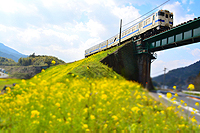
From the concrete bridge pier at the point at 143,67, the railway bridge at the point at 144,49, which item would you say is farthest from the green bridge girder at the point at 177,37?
the concrete bridge pier at the point at 143,67

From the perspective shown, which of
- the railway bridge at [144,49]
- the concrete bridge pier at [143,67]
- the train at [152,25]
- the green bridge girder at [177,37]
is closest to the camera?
the green bridge girder at [177,37]

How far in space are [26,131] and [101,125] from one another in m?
1.74

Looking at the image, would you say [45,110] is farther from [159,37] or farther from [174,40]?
[159,37]

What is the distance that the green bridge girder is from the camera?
570 inches

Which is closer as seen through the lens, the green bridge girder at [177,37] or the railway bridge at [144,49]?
the green bridge girder at [177,37]

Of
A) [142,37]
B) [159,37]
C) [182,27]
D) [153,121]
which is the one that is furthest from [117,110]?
[142,37]

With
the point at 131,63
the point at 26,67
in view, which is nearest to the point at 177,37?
the point at 131,63

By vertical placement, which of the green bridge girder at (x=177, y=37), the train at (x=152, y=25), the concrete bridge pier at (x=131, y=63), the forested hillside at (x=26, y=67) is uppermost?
the train at (x=152, y=25)

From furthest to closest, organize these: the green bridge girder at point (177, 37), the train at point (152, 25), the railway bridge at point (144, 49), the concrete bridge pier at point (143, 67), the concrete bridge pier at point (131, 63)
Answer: the concrete bridge pier at point (143, 67)
the train at point (152, 25)
the concrete bridge pier at point (131, 63)
the railway bridge at point (144, 49)
the green bridge girder at point (177, 37)

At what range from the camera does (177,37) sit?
16.8 metres

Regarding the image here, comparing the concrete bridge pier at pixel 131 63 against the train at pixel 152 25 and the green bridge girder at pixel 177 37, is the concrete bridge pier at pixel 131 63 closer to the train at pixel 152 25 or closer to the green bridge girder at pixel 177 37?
the green bridge girder at pixel 177 37

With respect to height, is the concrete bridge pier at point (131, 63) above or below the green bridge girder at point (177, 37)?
below

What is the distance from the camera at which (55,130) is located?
2.82m

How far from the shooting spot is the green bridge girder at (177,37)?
14.5 meters
